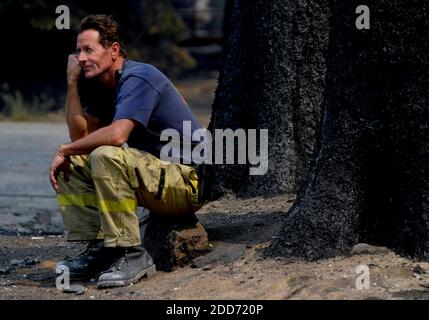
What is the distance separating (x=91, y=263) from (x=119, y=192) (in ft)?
1.94

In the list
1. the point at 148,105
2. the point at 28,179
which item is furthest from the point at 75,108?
the point at 28,179

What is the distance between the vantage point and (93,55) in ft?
20.2

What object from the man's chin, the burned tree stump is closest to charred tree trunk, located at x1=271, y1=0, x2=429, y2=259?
the burned tree stump

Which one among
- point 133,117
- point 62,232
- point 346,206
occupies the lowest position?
point 62,232

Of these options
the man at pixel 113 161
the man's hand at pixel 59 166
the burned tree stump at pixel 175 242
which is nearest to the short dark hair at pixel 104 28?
the man at pixel 113 161

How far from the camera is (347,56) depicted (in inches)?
226

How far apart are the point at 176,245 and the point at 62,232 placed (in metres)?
2.44

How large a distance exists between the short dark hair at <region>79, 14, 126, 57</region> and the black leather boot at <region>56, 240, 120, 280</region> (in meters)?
1.07

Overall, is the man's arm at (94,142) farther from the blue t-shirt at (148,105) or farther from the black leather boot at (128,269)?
the black leather boot at (128,269)

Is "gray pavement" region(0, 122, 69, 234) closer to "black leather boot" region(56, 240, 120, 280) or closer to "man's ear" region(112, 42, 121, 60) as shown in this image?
"black leather boot" region(56, 240, 120, 280)

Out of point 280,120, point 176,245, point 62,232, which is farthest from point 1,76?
point 176,245

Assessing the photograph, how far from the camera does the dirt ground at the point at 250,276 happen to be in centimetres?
538

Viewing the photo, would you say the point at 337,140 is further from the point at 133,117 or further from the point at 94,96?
the point at 94,96

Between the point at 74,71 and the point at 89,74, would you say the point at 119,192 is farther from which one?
the point at 74,71
